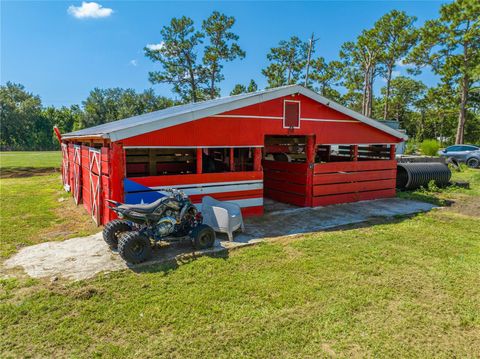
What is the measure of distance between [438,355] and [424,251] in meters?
2.95

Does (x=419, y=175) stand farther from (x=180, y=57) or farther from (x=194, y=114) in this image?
(x=180, y=57)

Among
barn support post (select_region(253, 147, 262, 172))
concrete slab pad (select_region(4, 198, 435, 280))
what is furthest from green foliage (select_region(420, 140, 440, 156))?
barn support post (select_region(253, 147, 262, 172))

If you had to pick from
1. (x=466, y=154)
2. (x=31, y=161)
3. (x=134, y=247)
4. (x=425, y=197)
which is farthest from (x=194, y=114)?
(x=31, y=161)

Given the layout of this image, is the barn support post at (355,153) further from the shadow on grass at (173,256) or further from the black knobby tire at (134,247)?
the black knobby tire at (134,247)

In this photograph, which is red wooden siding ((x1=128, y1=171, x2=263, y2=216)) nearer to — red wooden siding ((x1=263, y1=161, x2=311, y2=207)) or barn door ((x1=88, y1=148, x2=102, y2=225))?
barn door ((x1=88, y1=148, x2=102, y2=225))

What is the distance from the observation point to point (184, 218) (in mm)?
5414

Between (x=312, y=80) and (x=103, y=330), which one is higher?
(x=312, y=80)

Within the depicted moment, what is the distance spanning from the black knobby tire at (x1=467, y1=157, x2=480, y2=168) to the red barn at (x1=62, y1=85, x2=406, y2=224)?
13333 mm

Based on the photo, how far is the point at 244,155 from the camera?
965 cm

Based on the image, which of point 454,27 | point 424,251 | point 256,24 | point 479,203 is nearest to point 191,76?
point 256,24

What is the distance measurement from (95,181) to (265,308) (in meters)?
5.11

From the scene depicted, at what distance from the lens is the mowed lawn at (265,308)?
3047 millimetres

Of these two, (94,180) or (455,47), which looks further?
(455,47)

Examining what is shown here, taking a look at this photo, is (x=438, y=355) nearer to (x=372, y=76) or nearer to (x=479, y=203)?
(x=479, y=203)
